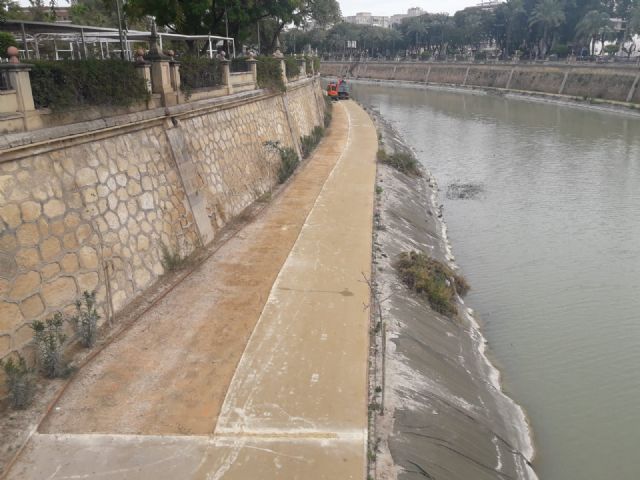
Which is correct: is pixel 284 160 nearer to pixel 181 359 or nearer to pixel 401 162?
pixel 401 162

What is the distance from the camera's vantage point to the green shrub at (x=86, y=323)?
27.9ft

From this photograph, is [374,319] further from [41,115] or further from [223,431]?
[41,115]

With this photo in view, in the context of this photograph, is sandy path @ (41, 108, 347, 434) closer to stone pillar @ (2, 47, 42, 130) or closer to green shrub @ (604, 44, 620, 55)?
stone pillar @ (2, 47, 42, 130)

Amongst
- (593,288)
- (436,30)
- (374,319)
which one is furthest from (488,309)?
(436,30)

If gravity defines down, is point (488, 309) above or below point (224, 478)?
below

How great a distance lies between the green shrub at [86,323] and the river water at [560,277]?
7491 millimetres

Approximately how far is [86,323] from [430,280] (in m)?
7.49

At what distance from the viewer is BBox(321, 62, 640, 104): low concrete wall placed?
5119 cm

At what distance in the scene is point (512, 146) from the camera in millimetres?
36062

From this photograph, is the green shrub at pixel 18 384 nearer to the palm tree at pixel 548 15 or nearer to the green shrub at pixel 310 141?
the green shrub at pixel 310 141

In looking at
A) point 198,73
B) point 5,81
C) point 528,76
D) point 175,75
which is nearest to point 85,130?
point 5,81

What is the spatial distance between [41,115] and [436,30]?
10909 cm

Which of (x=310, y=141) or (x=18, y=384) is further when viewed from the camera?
(x=310, y=141)

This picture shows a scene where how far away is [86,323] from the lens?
8.52 m
